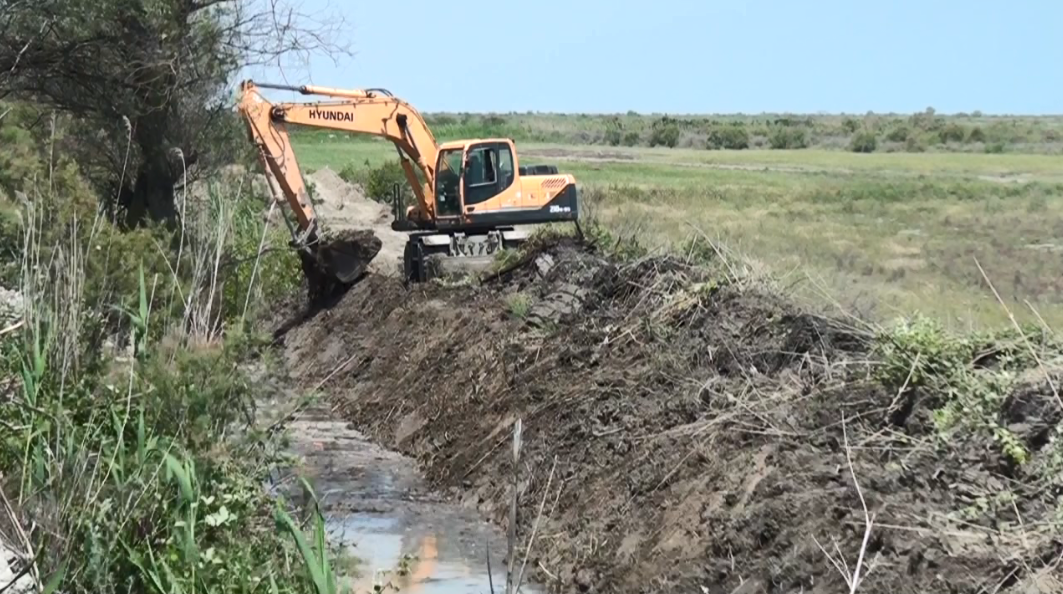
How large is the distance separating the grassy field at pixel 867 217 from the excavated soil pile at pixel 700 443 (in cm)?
96

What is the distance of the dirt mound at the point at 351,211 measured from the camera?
29.9 m

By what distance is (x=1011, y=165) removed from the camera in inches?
2323

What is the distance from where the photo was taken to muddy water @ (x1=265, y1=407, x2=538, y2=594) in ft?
36.0

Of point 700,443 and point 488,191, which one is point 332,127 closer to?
point 488,191

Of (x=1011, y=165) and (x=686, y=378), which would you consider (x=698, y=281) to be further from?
(x=1011, y=165)

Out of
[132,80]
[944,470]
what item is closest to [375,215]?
[132,80]

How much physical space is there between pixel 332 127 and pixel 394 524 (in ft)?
32.9

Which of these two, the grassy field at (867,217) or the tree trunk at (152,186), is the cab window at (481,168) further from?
the tree trunk at (152,186)

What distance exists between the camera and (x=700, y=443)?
10.8 metres

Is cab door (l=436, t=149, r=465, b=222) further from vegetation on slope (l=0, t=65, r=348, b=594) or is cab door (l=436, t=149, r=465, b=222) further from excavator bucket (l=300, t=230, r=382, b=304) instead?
vegetation on slope (l=0, t=65, r=348, b=594)

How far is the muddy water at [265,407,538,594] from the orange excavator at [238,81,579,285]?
5565mm

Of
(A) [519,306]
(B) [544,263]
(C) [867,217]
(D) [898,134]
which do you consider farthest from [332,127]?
(D) [898,134]

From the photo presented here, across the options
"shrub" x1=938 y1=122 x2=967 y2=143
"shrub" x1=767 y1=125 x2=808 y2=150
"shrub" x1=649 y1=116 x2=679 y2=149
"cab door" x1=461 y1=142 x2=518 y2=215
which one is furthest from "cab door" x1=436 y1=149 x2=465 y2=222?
"shrub" x1=649 y1=116 x2=679 y2=149

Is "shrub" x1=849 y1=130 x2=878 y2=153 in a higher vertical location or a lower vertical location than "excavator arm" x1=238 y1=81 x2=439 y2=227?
lower
